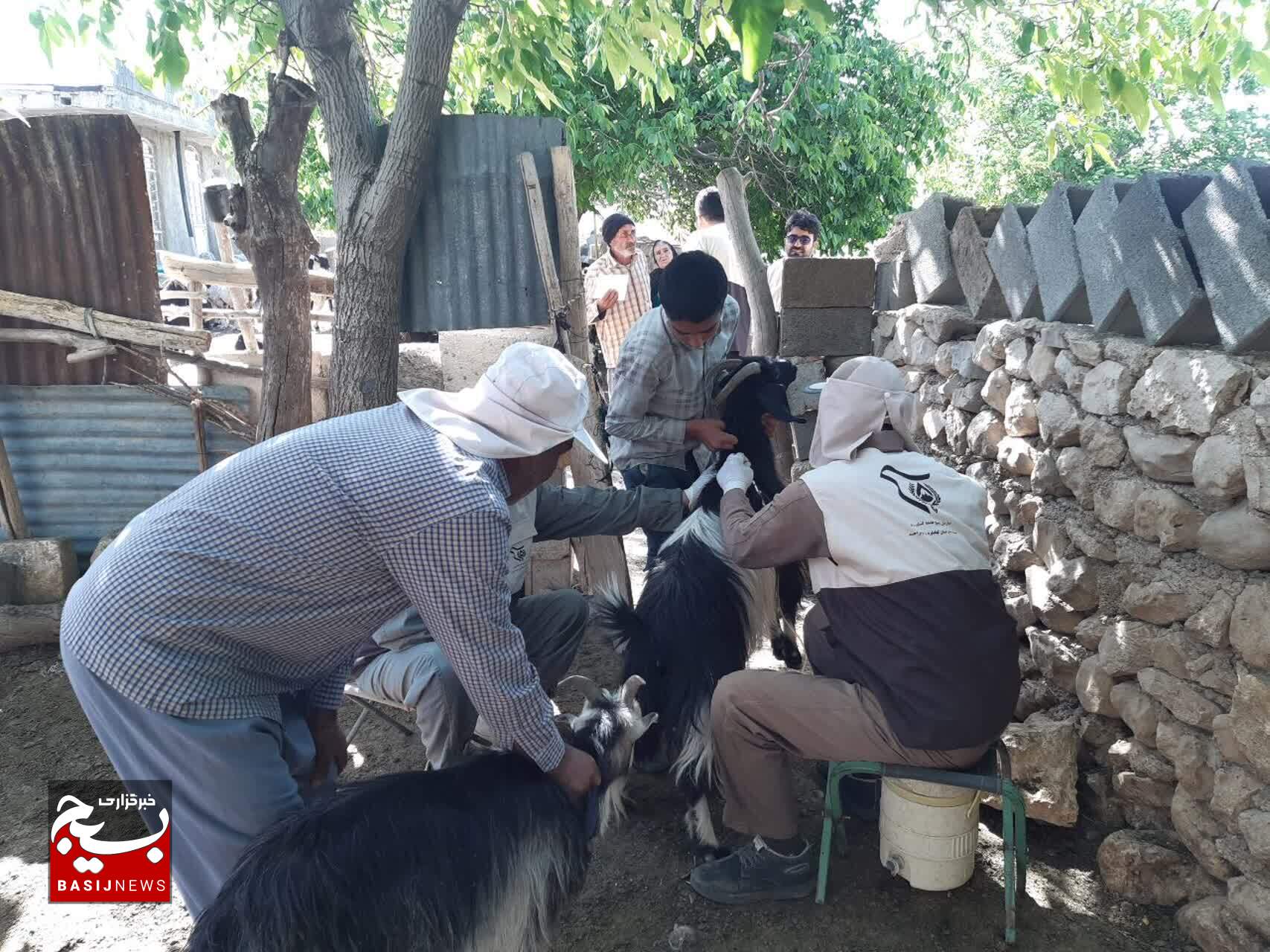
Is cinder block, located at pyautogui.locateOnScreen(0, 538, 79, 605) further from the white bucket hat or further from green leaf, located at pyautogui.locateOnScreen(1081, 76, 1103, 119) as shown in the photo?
green leaf, located at pyautogui.locateOnScreen(1081, 76, 1103, 119)

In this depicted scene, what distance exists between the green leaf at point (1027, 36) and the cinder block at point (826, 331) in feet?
4.92

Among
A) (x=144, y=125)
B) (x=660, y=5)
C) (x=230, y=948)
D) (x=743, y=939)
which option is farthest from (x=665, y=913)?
(x=144, y=125)

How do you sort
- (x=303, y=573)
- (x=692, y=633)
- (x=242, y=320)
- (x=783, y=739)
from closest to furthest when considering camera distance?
1. (x=303, y=573)
2. (x=783, y=739)
3. (x=692, y=633)
4. (x=242, y=320)

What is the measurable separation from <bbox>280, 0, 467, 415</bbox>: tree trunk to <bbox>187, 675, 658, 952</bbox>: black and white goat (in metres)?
2.33

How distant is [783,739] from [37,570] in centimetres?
421

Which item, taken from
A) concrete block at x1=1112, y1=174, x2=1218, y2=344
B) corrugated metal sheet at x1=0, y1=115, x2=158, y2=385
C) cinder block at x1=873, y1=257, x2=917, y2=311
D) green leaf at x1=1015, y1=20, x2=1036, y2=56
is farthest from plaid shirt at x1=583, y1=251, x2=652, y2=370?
concrete block at x1=1112, y1=174, x2=1218, y2=344

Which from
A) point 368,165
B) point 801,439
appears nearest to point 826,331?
point 801,439

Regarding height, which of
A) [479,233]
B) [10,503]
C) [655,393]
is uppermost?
[479,233]

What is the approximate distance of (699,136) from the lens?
10.6 m

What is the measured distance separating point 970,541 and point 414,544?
1470 millimetres

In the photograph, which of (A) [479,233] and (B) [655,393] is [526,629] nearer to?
A: (B) [655,393]

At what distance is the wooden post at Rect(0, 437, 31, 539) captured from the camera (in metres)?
4.68

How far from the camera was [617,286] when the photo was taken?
242 inches

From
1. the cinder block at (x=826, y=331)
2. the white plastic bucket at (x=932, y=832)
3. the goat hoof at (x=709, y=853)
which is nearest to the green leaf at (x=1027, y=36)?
the cinder block at (x=826, y=331)
